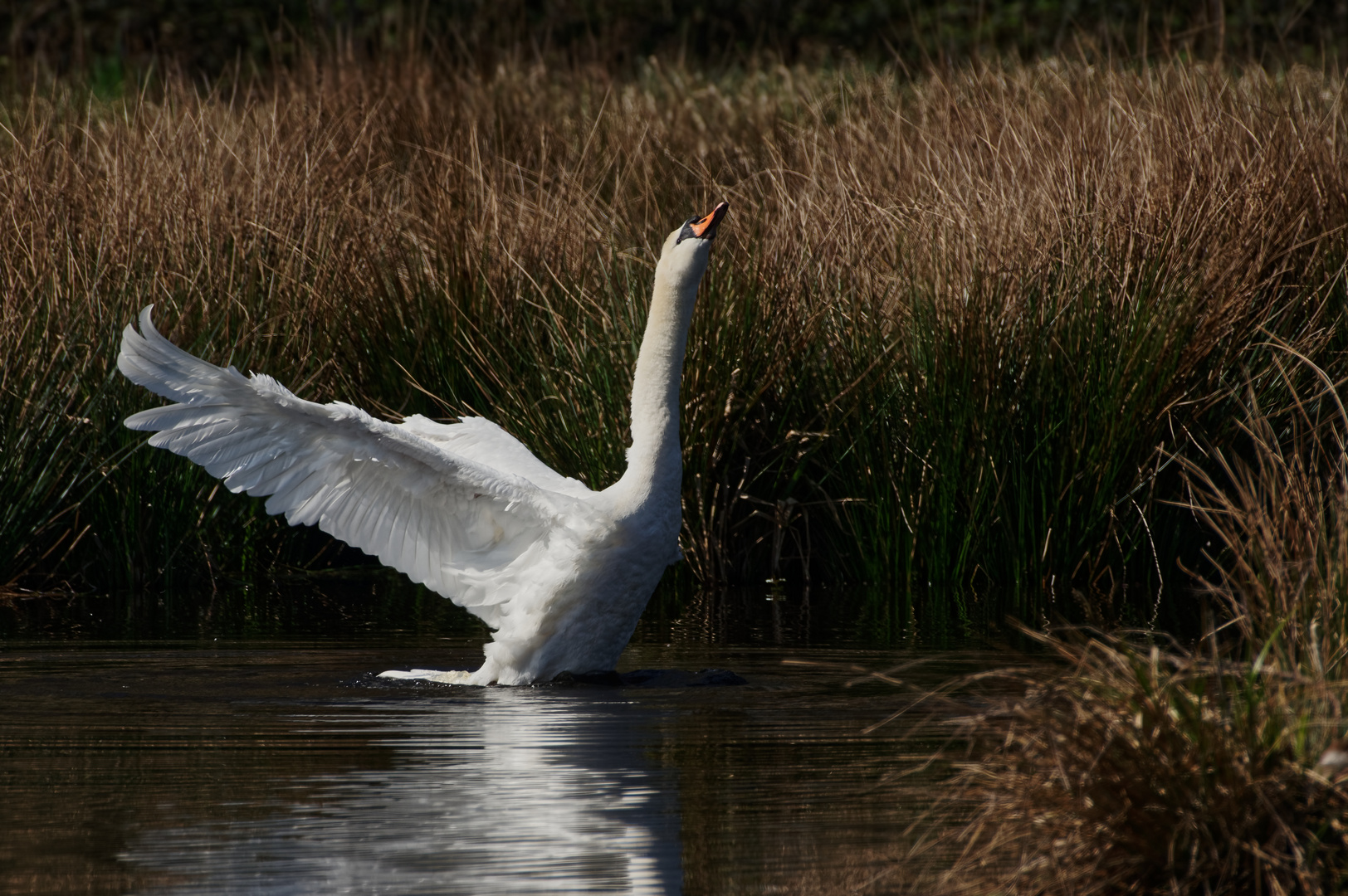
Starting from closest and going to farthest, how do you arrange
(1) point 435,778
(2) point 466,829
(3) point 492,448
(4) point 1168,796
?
1. (4) point 1168,796
2. (2) point 466,829
3. (1) point 435,778
4. (3) point 492,448

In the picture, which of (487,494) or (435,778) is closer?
(435,778)

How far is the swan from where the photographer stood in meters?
6.86

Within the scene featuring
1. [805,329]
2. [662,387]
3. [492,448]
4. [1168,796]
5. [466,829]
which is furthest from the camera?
[805,329]

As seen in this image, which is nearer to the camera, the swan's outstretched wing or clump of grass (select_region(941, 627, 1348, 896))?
clump of grass (select_region(941, 627, 1348, 896))

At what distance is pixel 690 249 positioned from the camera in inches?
290

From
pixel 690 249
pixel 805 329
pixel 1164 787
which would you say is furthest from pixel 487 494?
pixel 1164 787

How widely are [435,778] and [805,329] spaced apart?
193 inches

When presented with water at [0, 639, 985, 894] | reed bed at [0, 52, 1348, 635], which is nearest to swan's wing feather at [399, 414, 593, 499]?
water at [0, 639, 985, 894]

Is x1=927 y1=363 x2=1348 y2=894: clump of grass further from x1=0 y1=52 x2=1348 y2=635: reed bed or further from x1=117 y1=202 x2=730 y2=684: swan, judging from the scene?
x1=0 y1=52 x2=1348 y2=635: reed bed

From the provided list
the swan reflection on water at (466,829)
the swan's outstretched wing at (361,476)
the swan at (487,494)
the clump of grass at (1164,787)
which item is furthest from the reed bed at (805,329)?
the clump of grass at (1164,787)

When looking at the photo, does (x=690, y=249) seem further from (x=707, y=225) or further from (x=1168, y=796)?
(x=1168, y=796)

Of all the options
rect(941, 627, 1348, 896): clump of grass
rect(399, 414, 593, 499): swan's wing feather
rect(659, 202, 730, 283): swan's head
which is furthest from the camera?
rect(399, 414, 593, 499): swan's wing feather

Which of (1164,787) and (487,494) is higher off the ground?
(487,494)

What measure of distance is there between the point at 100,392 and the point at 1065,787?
6828mm
